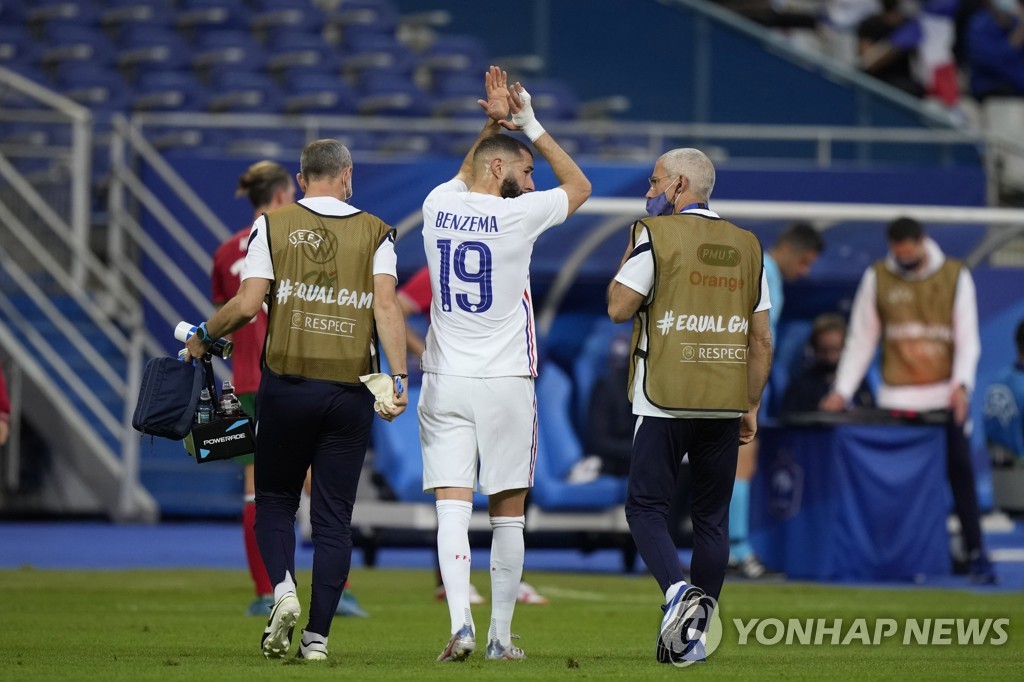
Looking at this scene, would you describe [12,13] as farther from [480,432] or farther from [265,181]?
[480,432]

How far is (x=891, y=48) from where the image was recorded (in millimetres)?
22422

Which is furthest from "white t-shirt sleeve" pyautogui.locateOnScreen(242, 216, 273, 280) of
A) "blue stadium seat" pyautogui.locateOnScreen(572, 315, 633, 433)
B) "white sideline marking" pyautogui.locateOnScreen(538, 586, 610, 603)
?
"blue stadium seat" pyautogui.locateOnScreen(572, 315, 633, 433)

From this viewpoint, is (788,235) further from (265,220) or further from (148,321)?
(148,321)

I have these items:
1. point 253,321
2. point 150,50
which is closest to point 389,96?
point 150,50

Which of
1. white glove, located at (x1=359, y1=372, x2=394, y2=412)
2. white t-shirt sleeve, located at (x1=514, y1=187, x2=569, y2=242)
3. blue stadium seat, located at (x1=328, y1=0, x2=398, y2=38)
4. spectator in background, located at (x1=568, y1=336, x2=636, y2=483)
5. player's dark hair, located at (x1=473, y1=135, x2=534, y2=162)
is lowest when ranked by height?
spectator in background, located at (x1=568, y1=336, x2=636, y2=483)

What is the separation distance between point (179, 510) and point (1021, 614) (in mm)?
10234

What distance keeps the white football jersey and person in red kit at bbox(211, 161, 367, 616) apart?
7.06 ft

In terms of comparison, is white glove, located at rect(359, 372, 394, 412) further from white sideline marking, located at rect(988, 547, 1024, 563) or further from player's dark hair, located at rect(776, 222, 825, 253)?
white sideline marking, located at rect(988, 547, 1024, 563)

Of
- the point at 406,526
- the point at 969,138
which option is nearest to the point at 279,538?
the point at 406,526

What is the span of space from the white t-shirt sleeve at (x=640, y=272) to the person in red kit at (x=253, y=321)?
2.54 m

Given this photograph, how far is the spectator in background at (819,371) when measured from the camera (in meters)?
12.9
